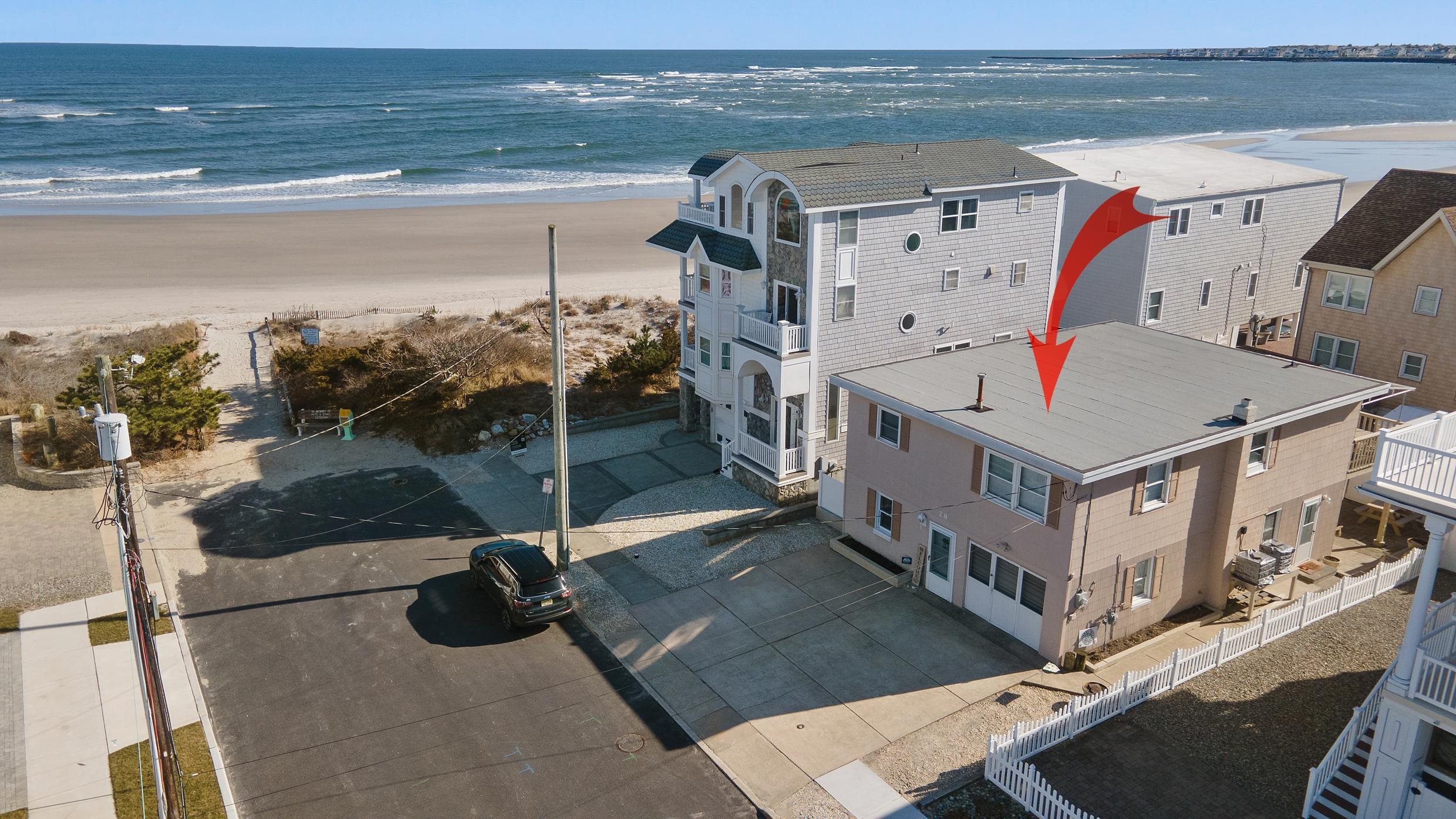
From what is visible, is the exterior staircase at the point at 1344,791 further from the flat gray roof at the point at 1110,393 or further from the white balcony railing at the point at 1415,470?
the flat gray roof at the point at 1110,393

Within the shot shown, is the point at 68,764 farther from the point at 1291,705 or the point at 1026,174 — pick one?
the point at 1026,174

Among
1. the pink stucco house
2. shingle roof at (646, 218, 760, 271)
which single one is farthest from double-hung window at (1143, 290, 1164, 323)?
shingle roof at (646, 218, 760, 271)

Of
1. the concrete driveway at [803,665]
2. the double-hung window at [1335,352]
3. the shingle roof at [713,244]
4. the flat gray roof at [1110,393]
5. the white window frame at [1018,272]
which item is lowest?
the concrete driveway at [803,665]

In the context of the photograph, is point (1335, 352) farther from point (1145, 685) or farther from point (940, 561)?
point (1145, 685)

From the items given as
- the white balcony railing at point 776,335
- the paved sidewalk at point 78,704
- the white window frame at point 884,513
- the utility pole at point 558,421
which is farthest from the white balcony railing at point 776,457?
the paved sidewalk at point 78,704

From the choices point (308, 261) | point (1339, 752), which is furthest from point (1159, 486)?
point (308, 261)

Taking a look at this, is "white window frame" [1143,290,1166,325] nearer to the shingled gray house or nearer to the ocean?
the shingled gray house
